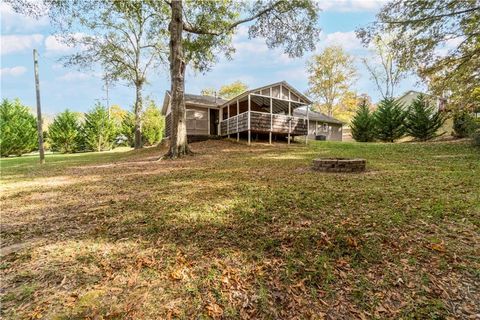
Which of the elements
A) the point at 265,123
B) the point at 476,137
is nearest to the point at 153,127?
the point at 265,123

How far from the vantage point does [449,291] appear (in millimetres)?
2164

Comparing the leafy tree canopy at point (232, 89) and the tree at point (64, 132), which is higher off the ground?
the leafy tree canopy at point (232, 89)

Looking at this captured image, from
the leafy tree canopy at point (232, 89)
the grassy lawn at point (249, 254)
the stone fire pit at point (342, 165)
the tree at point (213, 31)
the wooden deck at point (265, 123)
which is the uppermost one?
the leafy tree canopy at point (232, 89)

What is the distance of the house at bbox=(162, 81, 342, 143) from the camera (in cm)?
1496

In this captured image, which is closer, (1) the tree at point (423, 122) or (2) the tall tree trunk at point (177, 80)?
(2) the tall tree trunk at point (177, 80)

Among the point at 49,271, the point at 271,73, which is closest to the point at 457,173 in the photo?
the point at 49,271

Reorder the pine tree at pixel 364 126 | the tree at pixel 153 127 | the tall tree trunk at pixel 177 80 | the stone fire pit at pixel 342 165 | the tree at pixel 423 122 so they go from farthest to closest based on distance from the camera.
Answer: the tree at pixel 153 127 → the pine tree at pixel 364 126 → the tree at pixel 423 122 → the tall tree trunk at pixel 177 80 → the stone fire pit at pixel 342 165

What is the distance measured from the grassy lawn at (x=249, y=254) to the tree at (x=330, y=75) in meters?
32.9

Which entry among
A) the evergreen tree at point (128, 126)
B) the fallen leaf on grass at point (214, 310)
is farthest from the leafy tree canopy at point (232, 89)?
the fallen leaf on grass at point (214, 310)

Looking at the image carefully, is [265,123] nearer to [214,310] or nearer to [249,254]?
[249,254]

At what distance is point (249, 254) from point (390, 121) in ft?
68.9

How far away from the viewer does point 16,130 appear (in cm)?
2138

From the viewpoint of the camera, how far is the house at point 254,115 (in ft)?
49.1

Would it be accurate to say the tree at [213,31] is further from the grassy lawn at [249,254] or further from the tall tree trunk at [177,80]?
the grassy lawn at [249,254]
